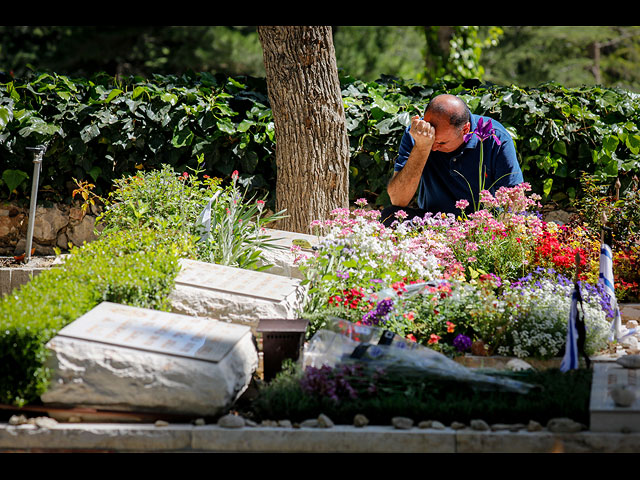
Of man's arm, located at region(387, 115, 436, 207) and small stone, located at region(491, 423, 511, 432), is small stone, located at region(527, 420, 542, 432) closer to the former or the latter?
small stone, located at region(491, 423, 511, 432)

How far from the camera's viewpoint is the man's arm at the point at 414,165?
14.1 feet

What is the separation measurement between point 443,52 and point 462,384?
316 inches

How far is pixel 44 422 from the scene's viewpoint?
261cm

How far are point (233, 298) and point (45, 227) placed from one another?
312cm

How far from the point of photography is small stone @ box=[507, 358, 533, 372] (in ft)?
10.2

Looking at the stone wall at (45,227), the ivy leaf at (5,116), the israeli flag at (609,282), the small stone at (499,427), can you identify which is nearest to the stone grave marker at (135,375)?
the small stone at (499,427)

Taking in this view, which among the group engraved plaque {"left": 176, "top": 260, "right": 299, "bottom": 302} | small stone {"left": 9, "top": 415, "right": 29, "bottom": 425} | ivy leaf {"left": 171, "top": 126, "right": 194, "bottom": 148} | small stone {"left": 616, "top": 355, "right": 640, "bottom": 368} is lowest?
small stone {"left": 9, "top": 415, "right": 29, "bottom": 425}

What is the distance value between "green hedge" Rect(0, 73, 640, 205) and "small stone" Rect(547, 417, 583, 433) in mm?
3461

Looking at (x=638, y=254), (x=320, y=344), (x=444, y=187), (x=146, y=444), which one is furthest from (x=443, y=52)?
(x=146, y=444)

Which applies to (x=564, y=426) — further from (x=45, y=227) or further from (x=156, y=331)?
(x=45, y=227)

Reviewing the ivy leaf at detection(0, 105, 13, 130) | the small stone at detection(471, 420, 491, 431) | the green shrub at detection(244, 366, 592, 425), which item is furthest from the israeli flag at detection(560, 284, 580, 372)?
the ivy leaf at detection(0, 105, 13, 130)

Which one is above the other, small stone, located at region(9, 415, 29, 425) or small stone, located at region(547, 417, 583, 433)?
small stone, located at region(547, 417, 583, 433)

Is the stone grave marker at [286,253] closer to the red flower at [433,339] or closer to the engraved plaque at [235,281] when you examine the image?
the engraved plaque at [235,281]

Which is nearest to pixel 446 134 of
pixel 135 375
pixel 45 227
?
pixel 135 375
